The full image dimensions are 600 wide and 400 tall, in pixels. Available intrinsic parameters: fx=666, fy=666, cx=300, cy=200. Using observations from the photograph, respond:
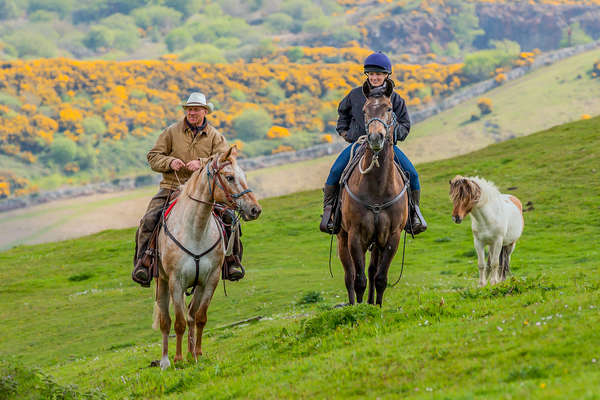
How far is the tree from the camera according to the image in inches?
6836

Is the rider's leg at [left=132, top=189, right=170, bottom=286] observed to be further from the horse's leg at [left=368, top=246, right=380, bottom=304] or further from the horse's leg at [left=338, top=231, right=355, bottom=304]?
the horse's leg at [left=368, top=246, right=380, bottom=304]

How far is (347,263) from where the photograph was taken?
13.1m

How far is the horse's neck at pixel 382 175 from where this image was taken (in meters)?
11.9

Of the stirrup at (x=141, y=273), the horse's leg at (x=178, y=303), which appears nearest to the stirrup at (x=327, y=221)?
the horse's leg at (x=178, y=303)

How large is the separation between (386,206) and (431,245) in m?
22.5

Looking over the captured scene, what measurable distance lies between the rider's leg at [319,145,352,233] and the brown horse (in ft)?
1.53

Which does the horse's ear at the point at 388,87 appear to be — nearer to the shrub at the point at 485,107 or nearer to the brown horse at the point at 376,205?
the brown horse at the point at 376,205

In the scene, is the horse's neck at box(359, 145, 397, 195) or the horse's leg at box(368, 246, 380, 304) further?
the horse's leg at box(368, 246, 380, 304)

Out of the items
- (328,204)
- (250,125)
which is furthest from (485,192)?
(250,125)

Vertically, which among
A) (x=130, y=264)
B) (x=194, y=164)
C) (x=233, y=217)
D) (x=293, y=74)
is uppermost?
(x=293, y=74)

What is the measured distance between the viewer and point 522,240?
31.5 meters

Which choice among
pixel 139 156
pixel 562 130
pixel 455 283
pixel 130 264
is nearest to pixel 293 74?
pixel 139 156

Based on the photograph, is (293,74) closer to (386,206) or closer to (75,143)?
(75,143)

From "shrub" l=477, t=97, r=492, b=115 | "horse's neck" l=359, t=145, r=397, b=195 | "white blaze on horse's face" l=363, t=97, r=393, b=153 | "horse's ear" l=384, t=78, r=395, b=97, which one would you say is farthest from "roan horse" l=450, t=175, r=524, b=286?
"shrub" l=477, t=97, r=492, b=115
